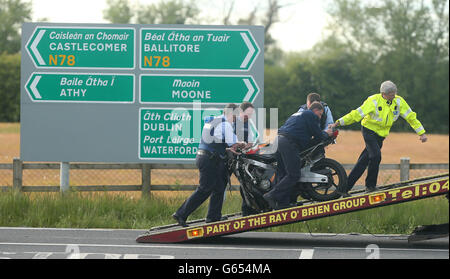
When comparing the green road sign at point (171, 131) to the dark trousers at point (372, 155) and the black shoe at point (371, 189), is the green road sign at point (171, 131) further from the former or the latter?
the black shoe at point (371, 189)

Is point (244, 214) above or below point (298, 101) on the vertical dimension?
below

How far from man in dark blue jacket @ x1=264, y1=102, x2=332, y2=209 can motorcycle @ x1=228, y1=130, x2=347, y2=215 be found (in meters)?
0.20

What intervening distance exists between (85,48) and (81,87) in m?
0.78

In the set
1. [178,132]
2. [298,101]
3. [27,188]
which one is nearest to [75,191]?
[27,188]

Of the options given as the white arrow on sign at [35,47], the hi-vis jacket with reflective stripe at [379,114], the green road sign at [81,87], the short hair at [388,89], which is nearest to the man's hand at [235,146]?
the hi-vis jacket with reflective stripe at [379,114]

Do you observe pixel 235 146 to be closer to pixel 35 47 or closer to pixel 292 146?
pixel 292 146

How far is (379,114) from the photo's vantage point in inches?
424

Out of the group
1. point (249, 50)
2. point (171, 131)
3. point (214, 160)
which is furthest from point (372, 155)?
point (171, 131)

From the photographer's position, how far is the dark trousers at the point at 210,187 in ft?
34.7

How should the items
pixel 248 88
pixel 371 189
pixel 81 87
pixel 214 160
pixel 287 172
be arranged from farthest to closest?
pixel 81 87 < pixel 248 88 < pixel 371 189 < pixel 214 160 < pixel 287 172
